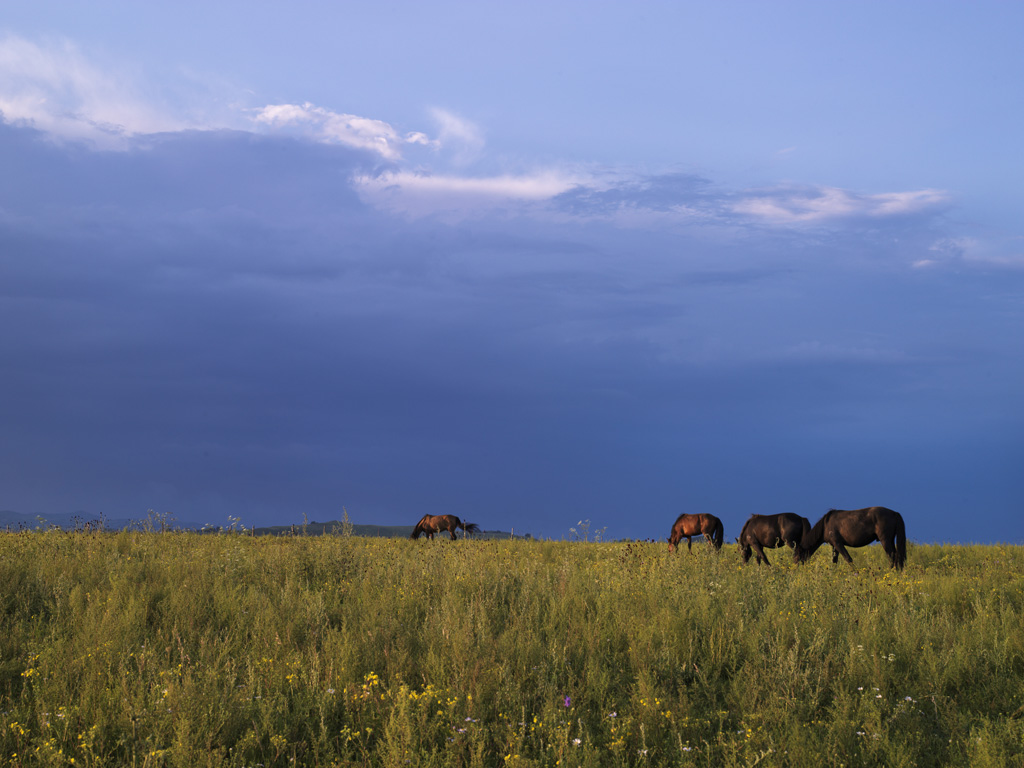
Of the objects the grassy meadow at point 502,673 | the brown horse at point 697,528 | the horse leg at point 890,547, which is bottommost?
the grassy meadow at point 502,673

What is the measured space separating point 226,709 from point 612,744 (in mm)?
3007

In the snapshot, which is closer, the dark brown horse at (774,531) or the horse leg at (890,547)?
the horse leg at (890,547)

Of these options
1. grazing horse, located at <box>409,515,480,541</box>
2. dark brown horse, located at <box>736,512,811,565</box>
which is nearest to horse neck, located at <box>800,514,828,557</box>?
dark brown horse, located at <box>736,512,811,565</box>

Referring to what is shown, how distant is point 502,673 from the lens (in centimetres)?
585

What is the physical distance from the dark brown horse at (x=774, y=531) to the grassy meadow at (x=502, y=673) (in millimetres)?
6482

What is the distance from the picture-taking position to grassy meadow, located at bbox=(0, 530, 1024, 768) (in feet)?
16.5

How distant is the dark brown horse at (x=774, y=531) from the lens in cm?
Answer: 1608

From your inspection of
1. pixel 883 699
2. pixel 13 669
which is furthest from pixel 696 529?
pixel 13 669

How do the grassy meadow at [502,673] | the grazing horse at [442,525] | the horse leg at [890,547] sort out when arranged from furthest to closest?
the grazing horse at [442,525]
the horse leg at [890,547]
the grassy meadow at [502,673]

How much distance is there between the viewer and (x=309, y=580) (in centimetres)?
1044

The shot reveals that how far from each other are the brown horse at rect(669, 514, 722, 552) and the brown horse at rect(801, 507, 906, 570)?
10.1 ft

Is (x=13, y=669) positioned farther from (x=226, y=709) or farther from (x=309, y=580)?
(x=309, y=580)

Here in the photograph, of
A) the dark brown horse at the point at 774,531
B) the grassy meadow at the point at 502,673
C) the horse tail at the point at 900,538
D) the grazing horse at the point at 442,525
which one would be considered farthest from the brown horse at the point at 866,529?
the grazing horse at the point at 442,525

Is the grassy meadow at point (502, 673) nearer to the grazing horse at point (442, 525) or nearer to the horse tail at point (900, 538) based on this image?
the horse tail at point (900, 538)
